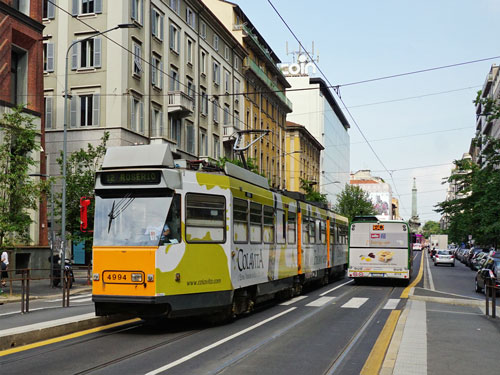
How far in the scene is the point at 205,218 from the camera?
12203 mm

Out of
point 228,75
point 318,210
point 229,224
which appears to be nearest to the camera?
point 229,224

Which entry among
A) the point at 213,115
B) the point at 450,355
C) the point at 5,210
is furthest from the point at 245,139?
the point at 450,355

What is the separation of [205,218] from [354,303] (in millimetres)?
7725

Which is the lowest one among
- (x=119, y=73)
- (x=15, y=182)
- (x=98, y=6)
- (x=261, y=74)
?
(x=15, y=182)

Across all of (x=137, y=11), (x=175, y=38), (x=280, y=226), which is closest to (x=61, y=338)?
(x=280, y=226)

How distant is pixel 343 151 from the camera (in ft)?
412

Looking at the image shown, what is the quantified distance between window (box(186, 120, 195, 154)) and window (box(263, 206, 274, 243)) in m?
28.1

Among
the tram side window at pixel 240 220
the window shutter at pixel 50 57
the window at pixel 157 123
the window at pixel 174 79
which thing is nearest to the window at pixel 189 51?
the window at pixel 174 79

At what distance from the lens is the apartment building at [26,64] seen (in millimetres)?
27047

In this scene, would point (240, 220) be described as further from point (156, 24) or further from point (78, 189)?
point (156, 24)

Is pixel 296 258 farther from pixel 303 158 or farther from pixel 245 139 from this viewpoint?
pixel 303 158

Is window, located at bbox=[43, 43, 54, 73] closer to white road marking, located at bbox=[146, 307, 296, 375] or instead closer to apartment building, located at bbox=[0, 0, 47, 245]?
apartment building, located at bbox=[0, 0, 47, 245]

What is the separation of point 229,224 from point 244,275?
1.44 m

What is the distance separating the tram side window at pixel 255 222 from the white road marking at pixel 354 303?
12.4 feet
